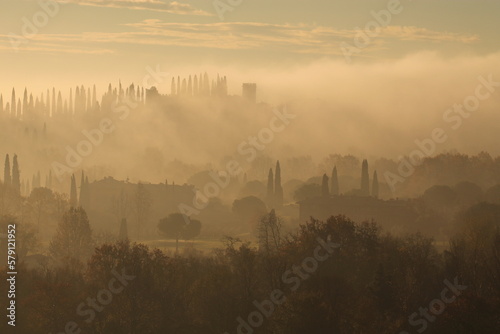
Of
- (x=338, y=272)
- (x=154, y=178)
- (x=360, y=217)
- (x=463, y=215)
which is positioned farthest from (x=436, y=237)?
(x=154, y=178)

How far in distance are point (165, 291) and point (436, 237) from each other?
166 ft

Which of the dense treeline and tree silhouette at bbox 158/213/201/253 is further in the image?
tree silhouette at bbox 158/213/201/253

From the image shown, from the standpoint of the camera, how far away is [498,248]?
44.7m

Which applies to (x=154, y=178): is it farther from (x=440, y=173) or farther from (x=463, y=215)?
(x=463, y=215)

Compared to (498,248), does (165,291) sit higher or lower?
lower
